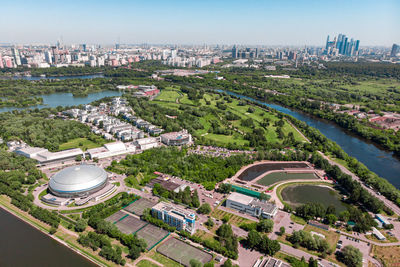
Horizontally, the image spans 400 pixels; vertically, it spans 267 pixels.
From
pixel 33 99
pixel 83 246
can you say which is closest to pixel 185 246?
pixel 83 246

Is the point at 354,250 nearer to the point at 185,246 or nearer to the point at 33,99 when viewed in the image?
the point at 185,246

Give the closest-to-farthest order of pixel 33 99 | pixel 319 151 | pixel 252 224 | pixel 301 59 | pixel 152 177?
1. pixel 252 224
2. pixel 152 177
3. pixel 319 151
4. pixel 33 99
5. pixel 301 59

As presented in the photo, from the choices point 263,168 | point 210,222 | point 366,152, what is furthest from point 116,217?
point 366,152

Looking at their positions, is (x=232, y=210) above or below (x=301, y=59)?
below

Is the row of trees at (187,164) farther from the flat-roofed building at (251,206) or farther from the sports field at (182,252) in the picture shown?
the sports field at (182,252)

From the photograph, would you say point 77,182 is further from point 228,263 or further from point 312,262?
point 312,262

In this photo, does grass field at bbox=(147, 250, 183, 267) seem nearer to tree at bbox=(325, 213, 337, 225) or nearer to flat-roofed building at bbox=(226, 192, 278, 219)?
flat-roofed building at bbox=(226, 192, 278, 219)

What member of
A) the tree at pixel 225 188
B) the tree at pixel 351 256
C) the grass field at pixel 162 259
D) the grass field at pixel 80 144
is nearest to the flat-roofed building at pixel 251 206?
the tree at pixel 225 188
